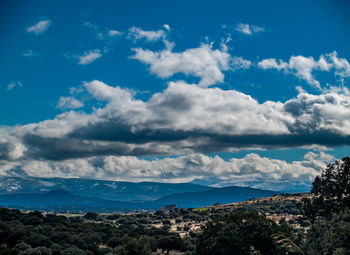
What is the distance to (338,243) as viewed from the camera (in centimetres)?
3072

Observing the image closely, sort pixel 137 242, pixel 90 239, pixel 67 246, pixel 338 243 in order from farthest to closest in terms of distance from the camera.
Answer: pixel 90 239, pixel 67 246, pixel 137 242, pixel 338 243

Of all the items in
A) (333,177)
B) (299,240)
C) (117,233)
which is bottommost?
(117,233)

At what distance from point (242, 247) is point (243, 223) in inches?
216

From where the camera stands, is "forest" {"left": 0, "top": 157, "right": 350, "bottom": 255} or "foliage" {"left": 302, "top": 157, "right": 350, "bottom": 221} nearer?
"forest" {"left": 0, "top": 157, "right": 350, "bottom": 255}

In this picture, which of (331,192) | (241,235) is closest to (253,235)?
(241,235)

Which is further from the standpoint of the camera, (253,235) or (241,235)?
(241,235)

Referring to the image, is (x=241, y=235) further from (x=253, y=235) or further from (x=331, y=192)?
(x=331, y=192)

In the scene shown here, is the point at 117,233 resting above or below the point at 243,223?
below

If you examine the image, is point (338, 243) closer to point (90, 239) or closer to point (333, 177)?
point (333, 177)

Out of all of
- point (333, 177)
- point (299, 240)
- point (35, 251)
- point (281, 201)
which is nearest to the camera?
point (299, 240)

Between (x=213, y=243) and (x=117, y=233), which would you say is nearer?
(x=213, y=243)

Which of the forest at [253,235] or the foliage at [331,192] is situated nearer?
the forest at [253,235]

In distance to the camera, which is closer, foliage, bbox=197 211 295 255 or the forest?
the forest

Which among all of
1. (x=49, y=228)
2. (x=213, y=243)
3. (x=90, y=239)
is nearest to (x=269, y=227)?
(x=213, y=243)
